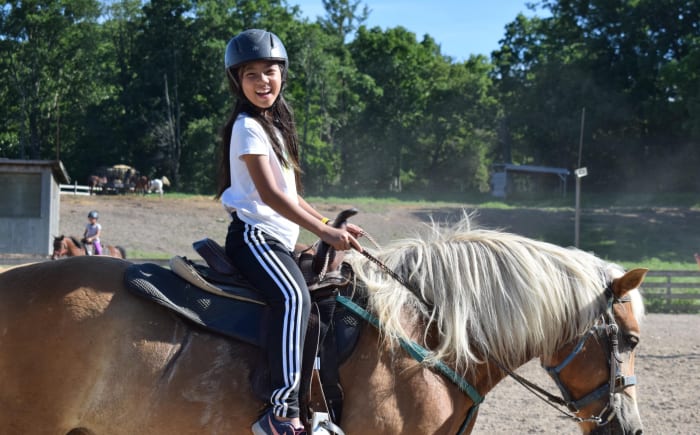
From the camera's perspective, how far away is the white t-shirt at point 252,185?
3.34 m

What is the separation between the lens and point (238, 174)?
11.2 feet

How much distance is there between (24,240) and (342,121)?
4202 centimetres

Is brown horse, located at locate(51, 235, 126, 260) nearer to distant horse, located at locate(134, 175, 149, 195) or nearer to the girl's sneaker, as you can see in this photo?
the girl's sneaker

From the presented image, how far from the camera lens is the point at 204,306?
334 cm

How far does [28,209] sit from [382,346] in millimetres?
20715

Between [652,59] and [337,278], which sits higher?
[652,59]

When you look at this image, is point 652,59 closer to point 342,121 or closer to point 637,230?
point 637,230

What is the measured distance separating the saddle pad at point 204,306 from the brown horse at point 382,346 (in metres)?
0.07

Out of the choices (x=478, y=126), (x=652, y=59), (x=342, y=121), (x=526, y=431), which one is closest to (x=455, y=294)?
(x=526, y=431)

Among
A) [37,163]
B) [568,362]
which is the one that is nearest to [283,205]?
[568,362]

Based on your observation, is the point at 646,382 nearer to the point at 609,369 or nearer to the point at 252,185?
the point at 609,369

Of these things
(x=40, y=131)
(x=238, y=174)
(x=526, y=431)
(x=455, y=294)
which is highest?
(x=40, y=131)

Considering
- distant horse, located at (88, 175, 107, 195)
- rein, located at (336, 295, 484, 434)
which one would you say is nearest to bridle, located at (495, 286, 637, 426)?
rein, located at (336, 295, 484, 434)

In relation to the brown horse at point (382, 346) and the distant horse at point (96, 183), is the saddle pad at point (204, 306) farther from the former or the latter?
the distant horse at point (96, 183)
